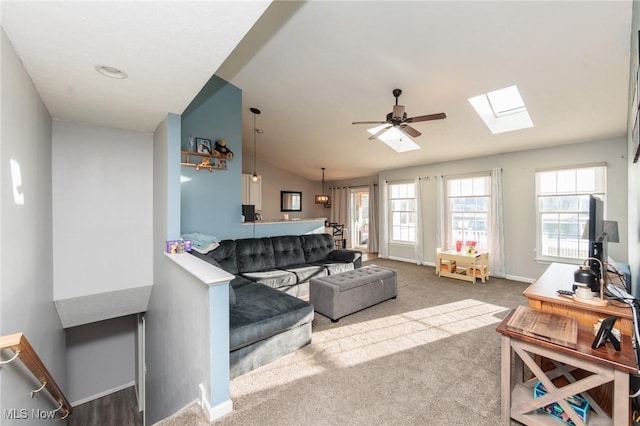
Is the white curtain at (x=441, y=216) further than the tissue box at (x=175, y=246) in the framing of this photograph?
Yes

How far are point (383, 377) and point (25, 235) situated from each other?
2.91 meters

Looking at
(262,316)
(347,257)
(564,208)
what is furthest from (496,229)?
(262,316)

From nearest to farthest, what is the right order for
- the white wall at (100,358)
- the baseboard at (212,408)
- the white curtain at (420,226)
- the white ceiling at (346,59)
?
1. the white ceiling at (346,59)
2. the baseboard at (212,408)
3. the white wall at (100,358)
4. the white curtain at (420,226)

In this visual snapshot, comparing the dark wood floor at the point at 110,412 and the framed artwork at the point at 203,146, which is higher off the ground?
the framed artwork at the point at 203,146

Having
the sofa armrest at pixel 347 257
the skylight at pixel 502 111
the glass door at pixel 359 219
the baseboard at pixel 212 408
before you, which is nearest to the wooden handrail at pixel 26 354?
the baseboard at pixel 212 408

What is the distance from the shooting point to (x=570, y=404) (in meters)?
1.53

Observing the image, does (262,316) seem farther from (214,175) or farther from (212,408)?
(214,175)

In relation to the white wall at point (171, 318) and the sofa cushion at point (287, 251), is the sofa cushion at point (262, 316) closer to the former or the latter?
the white wall at point (171, 318)

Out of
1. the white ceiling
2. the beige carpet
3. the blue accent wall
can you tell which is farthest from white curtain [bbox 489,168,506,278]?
the blue accent wall

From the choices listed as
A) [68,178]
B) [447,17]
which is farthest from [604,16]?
[68,178]

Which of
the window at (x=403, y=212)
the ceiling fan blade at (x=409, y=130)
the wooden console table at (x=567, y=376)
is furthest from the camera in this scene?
the window at (x=403, y=212)

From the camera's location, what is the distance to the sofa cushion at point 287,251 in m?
4.59

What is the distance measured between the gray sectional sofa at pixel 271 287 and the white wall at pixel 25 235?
1265 mm

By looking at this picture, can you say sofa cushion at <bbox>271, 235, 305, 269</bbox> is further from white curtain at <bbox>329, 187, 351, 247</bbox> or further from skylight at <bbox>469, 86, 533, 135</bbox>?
white curtain at <bbox>329, 187, 351, 247</bbox>
